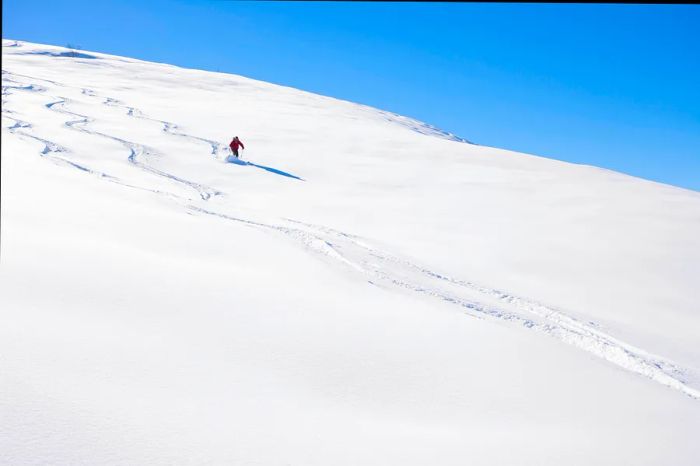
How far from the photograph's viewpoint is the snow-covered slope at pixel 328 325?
293 cm

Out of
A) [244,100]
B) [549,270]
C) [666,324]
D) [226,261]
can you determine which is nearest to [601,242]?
[549,270]

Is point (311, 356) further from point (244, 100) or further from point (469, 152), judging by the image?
point (244, 100)

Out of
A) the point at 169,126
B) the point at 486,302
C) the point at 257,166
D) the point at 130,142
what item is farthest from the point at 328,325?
the point at 169,126

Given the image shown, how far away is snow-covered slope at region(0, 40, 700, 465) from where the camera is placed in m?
2.93

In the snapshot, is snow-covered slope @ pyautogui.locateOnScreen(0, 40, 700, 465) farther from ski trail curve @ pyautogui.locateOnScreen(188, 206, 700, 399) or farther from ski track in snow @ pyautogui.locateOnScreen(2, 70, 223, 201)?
ski track in snow @ pyautogui.locateOnScreen(2, 70, 223, 201)

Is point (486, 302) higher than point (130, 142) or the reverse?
the reverse

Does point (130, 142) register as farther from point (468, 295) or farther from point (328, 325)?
point (328, 325)

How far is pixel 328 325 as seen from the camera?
177 inches

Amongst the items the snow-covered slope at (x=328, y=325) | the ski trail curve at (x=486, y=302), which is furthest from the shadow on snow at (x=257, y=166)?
the ski trail curve at (x=486, y=302)

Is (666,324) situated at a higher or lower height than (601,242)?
lower

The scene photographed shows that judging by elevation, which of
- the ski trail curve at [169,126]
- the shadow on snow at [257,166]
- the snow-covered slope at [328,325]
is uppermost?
the ski trail curve at [169,126]

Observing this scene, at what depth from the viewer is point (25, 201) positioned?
22.9ft

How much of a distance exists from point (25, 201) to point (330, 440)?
601 cm

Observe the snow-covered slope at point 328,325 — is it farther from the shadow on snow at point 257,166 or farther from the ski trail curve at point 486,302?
the shadow on snow at point 257,166
